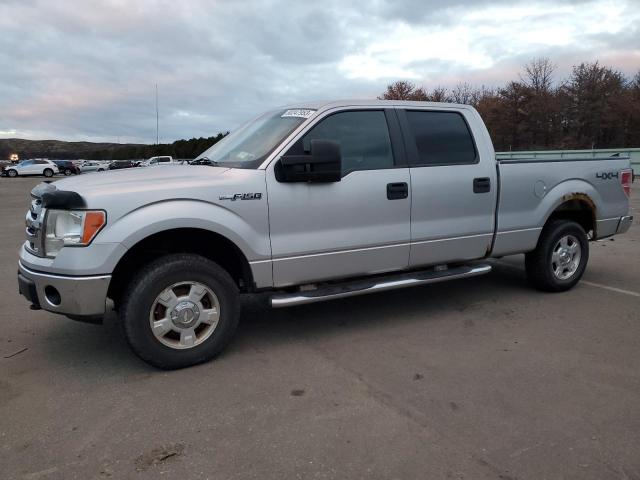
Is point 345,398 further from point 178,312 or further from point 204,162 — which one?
point 204,162

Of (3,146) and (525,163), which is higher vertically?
(3,146)

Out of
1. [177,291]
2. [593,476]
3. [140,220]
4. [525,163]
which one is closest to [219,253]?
[177,291]

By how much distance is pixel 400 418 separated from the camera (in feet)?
10.2

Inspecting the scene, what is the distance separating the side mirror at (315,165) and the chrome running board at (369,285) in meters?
0.90

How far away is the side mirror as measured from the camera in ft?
12.9

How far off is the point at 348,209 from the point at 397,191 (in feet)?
1.66

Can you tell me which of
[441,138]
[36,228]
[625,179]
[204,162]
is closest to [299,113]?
[204,162]

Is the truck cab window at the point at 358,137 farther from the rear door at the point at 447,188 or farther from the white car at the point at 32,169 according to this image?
the white car at the point at 32,169

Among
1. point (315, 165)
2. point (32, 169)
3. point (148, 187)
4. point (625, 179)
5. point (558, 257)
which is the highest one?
point (32, 169)

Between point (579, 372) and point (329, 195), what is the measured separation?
222 cm

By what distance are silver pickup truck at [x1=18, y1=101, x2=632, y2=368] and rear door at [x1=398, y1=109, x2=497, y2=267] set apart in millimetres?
14

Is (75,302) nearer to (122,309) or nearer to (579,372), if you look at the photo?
(122,309)

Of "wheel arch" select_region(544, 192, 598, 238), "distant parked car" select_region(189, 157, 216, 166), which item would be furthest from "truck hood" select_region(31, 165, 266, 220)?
"wheel arch" select_region(544, 192, 598, 238)

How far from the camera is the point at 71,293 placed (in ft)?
11.5
